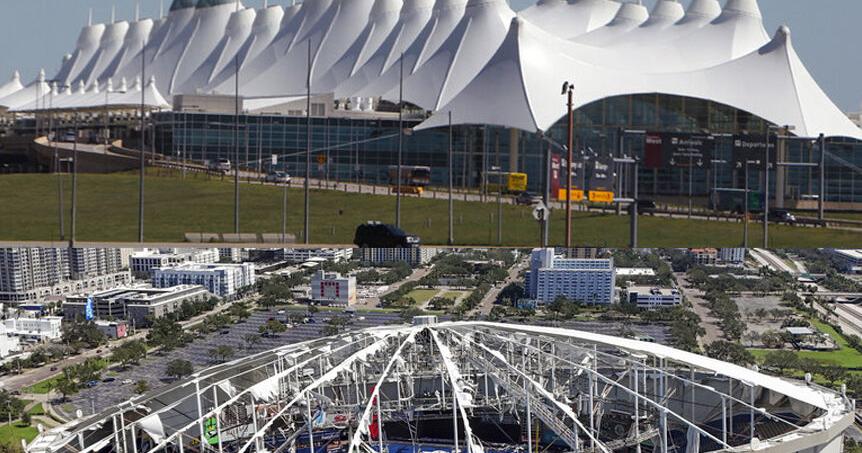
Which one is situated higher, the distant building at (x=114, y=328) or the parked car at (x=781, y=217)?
the parked car at (x=781, y=217)

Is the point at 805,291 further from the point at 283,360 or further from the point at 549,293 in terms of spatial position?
the point at 283,360

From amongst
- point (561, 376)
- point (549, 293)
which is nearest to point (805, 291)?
point (549, 293)

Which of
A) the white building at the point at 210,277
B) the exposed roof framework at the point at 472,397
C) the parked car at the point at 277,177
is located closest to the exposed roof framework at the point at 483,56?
the parked car at the point at 277,177

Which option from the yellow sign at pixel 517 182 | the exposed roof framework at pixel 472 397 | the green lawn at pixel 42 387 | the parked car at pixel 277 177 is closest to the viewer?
the exposed roof framework at pixel 472 397

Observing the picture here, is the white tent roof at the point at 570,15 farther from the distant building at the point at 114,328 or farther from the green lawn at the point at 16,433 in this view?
the green lawn at the point at 16,433

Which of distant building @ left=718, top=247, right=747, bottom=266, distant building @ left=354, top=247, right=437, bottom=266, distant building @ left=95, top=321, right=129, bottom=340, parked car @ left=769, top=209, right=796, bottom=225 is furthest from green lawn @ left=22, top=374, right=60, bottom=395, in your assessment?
parked car @ left=769, top=209, right=796, bottom=225

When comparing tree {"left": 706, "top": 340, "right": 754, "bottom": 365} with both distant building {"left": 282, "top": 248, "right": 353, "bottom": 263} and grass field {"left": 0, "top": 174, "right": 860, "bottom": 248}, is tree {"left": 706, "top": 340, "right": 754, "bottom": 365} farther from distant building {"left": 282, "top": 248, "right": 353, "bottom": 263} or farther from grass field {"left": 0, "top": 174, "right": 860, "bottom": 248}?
grass field {"left": 0, "top": 174, "right": 860, "bottom": 248}
